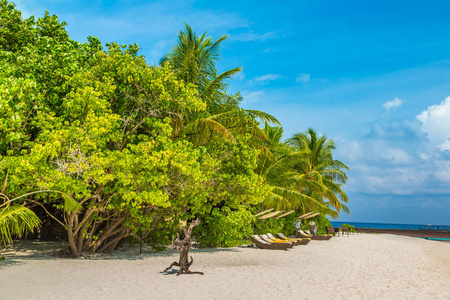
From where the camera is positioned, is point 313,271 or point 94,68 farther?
point 94,68

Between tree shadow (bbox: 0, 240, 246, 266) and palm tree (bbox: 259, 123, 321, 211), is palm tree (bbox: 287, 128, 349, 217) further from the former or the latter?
tree shadow (bbox: 0, 240, 246, 266)

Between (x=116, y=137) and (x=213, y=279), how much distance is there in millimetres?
5764

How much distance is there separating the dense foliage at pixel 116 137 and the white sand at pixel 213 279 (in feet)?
5.39

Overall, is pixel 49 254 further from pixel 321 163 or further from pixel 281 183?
pixel 321 163

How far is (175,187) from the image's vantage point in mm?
12555

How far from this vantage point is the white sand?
7777 millimetres

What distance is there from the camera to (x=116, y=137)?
12.6m

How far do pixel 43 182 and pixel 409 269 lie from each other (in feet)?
39.0

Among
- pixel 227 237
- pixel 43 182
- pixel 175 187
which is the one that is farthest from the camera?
pixel 227 237

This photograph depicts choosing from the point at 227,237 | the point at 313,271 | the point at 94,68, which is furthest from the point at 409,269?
the point at 94,68

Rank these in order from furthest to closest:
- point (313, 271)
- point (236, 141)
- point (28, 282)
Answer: point (236, 141)
point (313, 271)
point (28, 282)

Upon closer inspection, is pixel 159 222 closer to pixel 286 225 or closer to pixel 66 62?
pixel 66 62

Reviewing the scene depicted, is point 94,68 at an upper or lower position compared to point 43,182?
upper

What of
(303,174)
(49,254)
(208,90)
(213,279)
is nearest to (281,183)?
(303,174)
